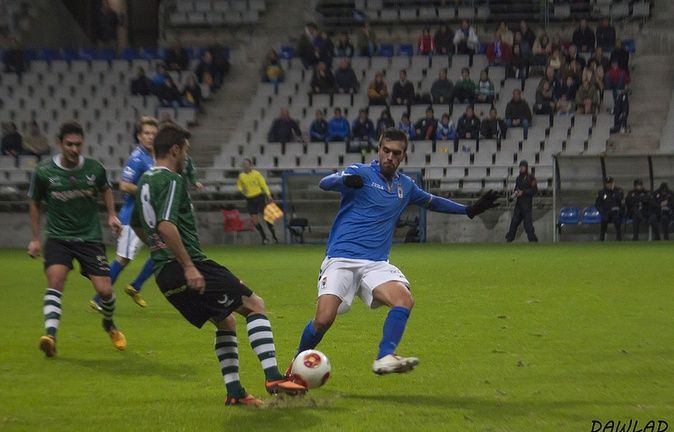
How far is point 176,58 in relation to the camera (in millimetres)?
35125

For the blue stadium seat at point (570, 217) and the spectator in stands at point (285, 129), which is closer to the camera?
the blue stadium seat at point (570, 217)

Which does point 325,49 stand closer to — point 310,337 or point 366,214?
point 366,214

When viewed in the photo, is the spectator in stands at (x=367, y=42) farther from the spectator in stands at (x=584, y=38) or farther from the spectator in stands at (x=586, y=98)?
the spectator in stands at (x=586, y=98)

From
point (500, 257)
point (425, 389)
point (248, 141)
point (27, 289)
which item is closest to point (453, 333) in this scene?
point (425, 389)

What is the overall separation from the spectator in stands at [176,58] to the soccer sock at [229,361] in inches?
1100

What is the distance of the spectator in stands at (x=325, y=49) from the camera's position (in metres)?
34.0

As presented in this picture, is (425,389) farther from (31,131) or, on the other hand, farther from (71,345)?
(31,131)

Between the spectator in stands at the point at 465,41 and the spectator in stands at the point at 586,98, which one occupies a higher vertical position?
the spectator in stands at the point at 465,41

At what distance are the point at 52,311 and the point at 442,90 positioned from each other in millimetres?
22654

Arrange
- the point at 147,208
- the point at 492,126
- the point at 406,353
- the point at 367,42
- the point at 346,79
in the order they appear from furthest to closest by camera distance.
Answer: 1. the point at 367,42
2. the point at 346,79
3. the point at 492,126
4. the point at 406,353
5. the point at 147,208

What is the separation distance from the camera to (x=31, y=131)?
3288 cm

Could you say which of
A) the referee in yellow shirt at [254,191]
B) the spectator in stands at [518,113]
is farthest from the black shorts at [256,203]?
the spectator in stands at [518,113]

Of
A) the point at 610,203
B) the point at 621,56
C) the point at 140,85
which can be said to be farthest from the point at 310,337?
the point at 140,85

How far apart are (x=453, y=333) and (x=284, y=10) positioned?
27699 millimetres
